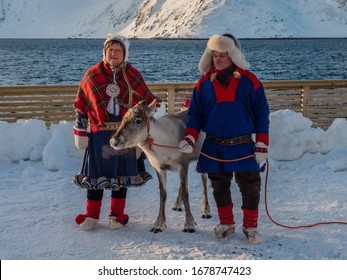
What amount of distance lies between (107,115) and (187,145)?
0.93 metres

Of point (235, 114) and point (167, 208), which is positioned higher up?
point (235, 114)

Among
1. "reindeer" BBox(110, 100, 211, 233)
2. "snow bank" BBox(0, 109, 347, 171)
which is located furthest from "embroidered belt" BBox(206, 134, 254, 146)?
"snow bank" BBox(0, 109, 347, 171)

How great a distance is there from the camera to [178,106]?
10352mm

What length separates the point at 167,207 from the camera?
5816 mm

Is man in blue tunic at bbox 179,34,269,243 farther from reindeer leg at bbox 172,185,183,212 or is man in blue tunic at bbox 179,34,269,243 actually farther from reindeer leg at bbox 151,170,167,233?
reindeer leg at bbox 172,185,183,212

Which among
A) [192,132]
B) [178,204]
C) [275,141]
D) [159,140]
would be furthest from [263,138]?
[275,141]

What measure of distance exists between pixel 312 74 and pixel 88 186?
48353 millimetres

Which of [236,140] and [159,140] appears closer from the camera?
[236,140]

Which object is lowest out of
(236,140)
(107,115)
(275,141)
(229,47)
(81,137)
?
(275,141)

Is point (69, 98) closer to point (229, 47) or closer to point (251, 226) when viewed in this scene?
point (229, 47)

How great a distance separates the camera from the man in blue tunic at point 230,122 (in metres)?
4.46

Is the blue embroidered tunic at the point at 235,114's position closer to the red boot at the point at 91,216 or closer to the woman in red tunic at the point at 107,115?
the woman in red tunic at the point at 107,115
